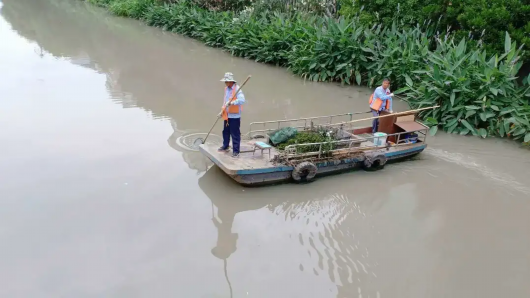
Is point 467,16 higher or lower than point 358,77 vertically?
higher

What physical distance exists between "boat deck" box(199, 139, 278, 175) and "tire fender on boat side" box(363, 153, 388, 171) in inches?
59.4

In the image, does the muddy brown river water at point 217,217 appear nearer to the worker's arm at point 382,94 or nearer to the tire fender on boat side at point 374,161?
the tire fender on boat side at point 374,161

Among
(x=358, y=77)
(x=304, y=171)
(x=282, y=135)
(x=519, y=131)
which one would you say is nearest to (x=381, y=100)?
(x=282, y=135)

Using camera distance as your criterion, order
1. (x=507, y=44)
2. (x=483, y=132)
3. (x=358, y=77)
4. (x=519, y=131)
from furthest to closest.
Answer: (x=358, y=77)
(x=507, y=44)
(x=483, y=132)
(x=519, y=131)

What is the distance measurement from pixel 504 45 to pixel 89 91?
10.2 m

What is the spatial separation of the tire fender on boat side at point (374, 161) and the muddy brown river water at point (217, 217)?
0.14 meters

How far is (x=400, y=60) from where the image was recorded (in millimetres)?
11266

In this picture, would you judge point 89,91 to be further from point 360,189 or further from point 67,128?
point 360,189

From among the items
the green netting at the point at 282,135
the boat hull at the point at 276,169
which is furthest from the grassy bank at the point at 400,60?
the green netting at the point at 282,135

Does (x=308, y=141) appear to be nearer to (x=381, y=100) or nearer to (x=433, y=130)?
(x=381, y=100)

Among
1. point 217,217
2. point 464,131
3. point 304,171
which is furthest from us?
point 464,131

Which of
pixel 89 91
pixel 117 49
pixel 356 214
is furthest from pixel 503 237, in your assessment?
Answer: pixel 117 49

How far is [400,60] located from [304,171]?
6.12m

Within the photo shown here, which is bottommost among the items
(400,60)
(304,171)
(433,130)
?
(304,171)
